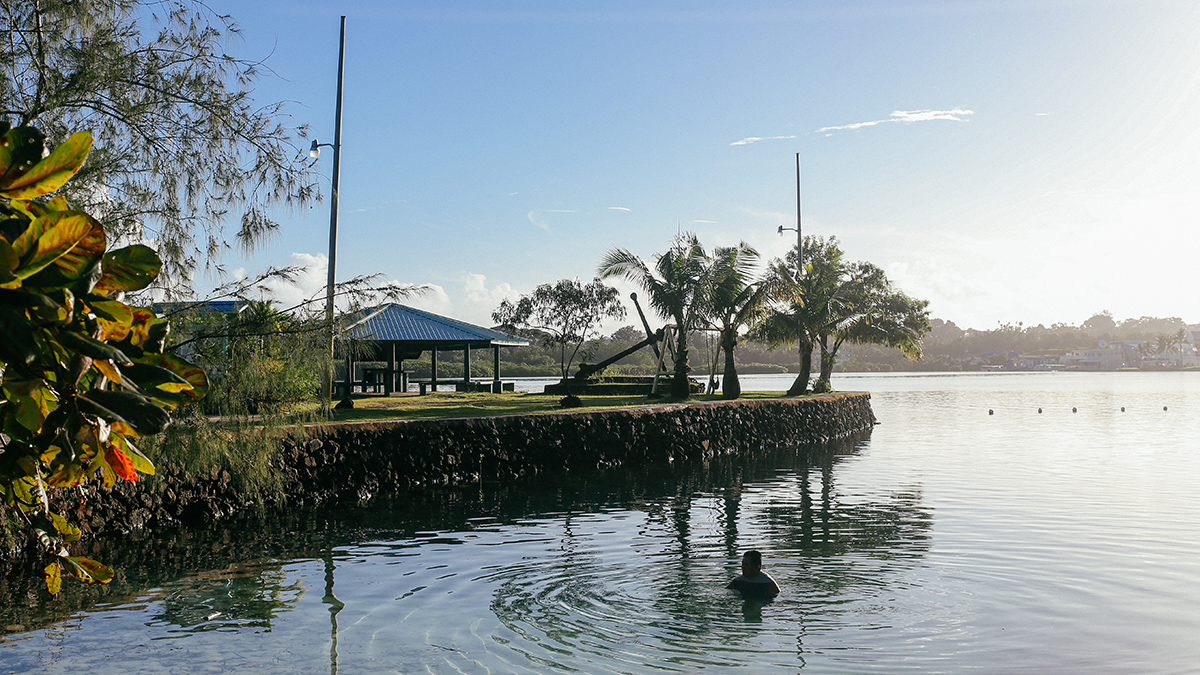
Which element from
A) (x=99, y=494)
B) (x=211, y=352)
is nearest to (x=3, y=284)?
(x=211, y=352)

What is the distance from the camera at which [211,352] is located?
12125mm

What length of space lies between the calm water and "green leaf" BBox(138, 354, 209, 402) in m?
6.13

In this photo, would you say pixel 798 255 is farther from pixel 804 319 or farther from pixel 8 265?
pixel 8 265

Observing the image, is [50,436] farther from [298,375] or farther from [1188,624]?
[298,375]

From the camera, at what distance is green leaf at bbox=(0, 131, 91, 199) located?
1772 mm

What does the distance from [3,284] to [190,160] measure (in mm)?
10713

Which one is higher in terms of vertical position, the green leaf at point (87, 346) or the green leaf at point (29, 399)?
the green leaf at point (87, 346)

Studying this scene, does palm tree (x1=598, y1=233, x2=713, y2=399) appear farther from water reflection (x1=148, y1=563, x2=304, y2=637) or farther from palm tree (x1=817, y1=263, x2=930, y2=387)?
water reflection (x1=148, y1=563, x2=304, y2=637)

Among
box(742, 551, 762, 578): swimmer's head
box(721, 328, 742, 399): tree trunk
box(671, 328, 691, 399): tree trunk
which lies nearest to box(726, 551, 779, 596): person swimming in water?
box(742, 551, 762, 578): swimmer's head

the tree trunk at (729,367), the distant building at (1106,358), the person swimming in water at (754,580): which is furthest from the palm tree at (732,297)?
the distant building at (1106,358)

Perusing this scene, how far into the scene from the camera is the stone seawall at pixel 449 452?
14734 millimetres

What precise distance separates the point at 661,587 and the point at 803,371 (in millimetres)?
28146

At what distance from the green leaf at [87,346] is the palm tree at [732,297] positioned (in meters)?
29.6

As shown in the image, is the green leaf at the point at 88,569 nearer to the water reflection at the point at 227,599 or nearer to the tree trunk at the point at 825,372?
the water reflection at the point at 227,599
